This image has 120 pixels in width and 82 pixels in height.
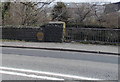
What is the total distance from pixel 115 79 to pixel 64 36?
944 cm

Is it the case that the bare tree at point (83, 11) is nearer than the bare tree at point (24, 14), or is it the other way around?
the bare tree at point (24, 14)

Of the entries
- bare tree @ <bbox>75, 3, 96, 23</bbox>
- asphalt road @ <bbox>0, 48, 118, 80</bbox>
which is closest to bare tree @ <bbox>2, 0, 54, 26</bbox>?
bare tree @ <bbox>75, 3, 96, 23</bbox>

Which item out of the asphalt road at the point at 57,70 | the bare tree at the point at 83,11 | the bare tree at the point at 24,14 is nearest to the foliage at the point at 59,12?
the bare tree at the point at 83,11

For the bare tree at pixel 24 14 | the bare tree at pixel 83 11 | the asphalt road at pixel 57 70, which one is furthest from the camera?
the bare tree at pixel 83 11

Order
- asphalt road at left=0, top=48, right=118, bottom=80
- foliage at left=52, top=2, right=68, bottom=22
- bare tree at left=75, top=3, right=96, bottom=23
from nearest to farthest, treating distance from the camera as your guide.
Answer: asphalt road at left=0, top=48, right=118, bottom=80
bare tree at left=75, top=3, right=96, bottom=23
foliage at left=52, top=2, right=68, bottom=22

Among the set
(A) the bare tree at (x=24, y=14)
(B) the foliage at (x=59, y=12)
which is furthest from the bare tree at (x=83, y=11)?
(A) the bare tree at (x=24, y=14)

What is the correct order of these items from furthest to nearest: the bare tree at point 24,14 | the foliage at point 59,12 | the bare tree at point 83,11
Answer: the foliage at point 59,12, the bare tree at point 83,11, the bare tree at point 24,14

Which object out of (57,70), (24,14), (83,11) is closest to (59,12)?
(83,11)

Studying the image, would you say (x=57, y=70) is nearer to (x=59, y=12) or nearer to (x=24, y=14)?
(x=24, y=14)

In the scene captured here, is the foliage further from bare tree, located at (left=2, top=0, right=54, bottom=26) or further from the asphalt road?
the asphalt road

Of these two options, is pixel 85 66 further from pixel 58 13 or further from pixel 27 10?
pixel 58 13

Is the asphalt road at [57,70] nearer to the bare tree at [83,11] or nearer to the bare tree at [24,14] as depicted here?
the bare tree at [24,14]

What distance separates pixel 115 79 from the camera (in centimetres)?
613

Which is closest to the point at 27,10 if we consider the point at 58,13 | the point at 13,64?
the point at 58,13
